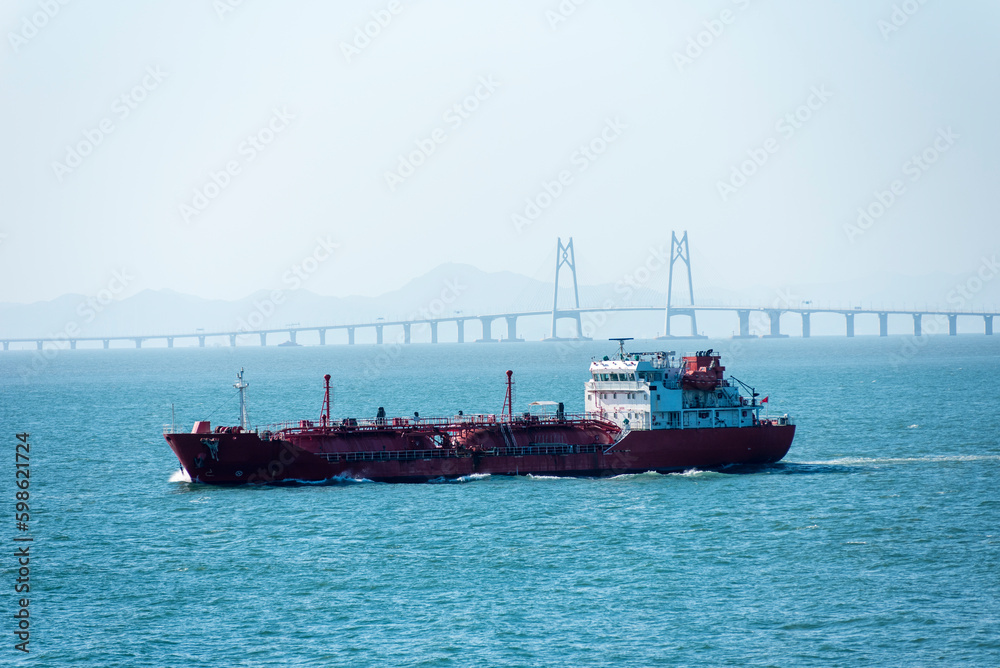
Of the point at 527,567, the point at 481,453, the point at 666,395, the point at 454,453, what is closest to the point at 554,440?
the point at 481,453

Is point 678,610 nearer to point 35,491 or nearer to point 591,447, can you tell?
point 591,447

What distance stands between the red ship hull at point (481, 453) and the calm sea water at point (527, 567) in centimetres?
132

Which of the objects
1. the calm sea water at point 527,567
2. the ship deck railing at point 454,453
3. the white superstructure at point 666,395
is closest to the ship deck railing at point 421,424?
the ship deck railing at point 454,453

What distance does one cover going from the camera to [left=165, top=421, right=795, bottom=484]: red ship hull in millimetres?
60094

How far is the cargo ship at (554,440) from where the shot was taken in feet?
198

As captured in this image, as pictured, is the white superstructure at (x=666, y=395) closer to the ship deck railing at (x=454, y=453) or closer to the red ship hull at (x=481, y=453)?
the red ship hull at (x=481, y=453)

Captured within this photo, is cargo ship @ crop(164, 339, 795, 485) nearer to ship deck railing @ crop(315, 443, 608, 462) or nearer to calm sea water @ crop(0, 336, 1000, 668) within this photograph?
ship deck railing @ crop(315, 443, 608, 462)

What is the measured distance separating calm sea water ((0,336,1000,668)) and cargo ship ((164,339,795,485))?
60.0 inches

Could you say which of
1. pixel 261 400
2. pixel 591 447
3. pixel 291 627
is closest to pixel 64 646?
pixel 291 627

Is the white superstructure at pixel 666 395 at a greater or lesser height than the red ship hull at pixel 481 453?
greater

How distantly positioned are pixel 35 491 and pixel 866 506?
142 ft

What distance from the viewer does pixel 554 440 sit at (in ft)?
214

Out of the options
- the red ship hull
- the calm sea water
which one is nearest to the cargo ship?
the red ship hull

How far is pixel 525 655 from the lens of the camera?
33531mm
